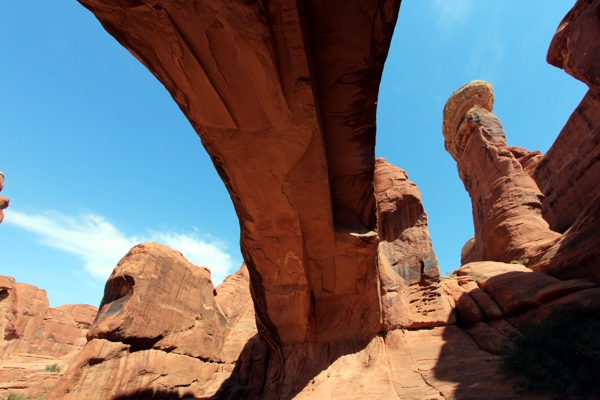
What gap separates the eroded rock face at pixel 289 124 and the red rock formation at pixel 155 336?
3.37 meters

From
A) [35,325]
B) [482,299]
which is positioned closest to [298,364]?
[482,299]

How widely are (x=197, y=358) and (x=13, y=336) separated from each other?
1996cm

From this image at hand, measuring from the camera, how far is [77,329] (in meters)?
26.0

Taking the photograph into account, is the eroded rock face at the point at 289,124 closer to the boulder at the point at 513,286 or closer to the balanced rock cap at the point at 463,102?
the boulder at the point at 513,286

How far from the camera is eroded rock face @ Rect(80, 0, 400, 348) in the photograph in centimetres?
375

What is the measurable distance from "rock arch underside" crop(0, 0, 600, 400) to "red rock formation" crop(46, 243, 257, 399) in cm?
5

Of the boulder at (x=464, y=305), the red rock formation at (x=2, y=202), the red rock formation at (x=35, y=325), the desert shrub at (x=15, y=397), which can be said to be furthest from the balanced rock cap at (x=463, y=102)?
the red rock formation at (x=2, y=202)

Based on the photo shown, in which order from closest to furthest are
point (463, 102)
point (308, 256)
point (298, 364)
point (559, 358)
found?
point (559, 358), point (308, 256), point (298, 364), point (463, 102)

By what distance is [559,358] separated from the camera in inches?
189

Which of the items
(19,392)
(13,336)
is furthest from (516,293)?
(13,336)

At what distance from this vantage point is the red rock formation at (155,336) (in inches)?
307

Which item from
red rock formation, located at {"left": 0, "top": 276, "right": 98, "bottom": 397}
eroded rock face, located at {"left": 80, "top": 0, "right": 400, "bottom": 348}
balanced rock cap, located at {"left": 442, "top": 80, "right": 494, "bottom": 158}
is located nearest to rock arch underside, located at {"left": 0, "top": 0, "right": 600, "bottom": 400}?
eroded rock face, located at {"left": 80, "top": 0, "right": 400, "bottom": 348}

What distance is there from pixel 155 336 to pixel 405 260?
7553 millimetres

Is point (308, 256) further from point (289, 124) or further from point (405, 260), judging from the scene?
point (405, 260)
